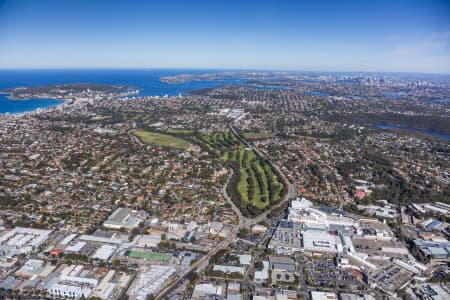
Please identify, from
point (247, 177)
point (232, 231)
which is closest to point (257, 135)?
point (247, 177)

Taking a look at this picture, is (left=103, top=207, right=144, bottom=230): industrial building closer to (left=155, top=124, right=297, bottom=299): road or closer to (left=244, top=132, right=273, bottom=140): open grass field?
(left=155, top=124, right=297, bottom=299): road

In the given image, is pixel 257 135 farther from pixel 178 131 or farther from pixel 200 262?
pixel 200 262

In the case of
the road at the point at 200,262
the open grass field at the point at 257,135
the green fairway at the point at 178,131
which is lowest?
the road at the point at 200,262

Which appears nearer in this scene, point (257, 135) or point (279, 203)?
point (279, 203)

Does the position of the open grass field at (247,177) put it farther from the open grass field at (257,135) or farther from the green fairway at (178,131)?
the green fairway at (178,131)

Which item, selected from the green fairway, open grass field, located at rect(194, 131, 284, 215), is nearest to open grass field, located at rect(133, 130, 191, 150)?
the green fairway

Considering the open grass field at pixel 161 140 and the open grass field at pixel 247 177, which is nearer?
the open grass field at pixel 247 177

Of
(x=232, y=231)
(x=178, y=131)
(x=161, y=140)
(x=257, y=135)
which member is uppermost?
(x=178, y=131)

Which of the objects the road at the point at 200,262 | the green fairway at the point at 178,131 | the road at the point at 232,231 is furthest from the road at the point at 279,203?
the green fairway at the point at 178,131

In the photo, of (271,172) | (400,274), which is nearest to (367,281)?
(400,274)
